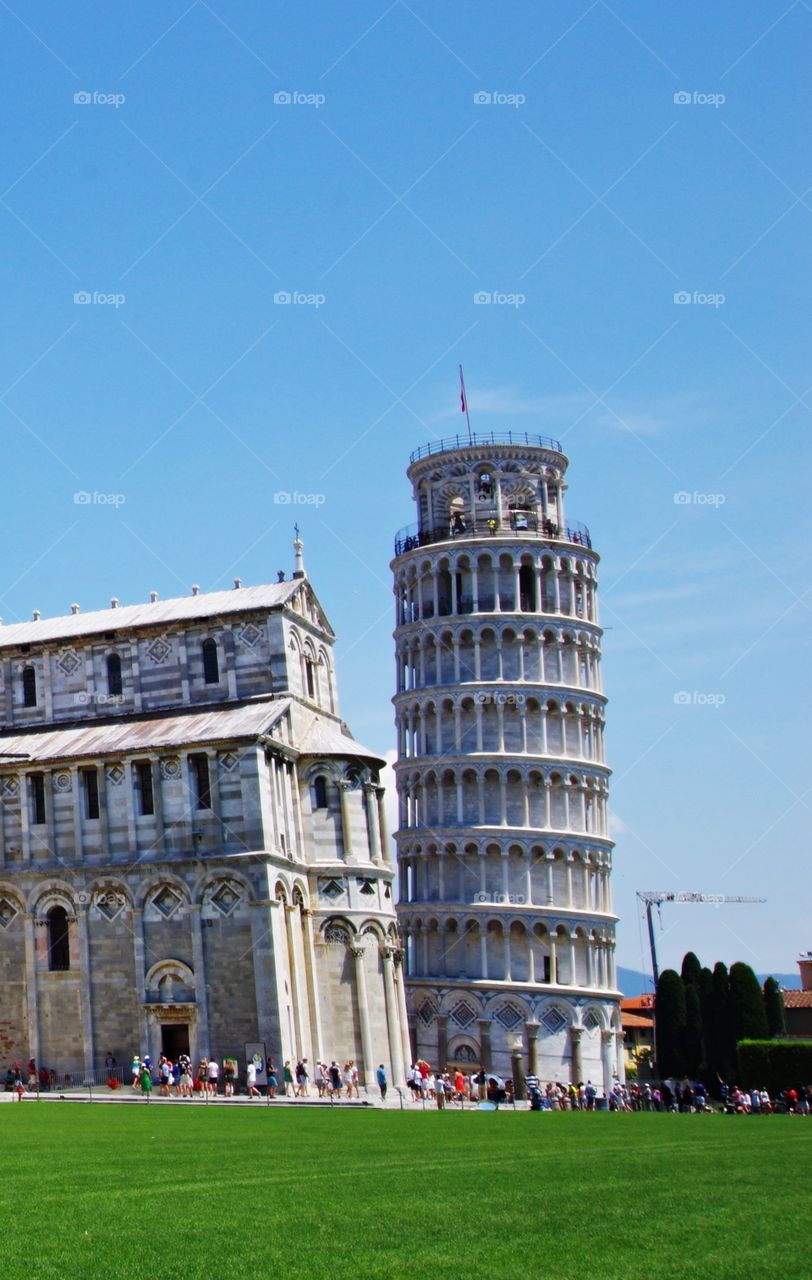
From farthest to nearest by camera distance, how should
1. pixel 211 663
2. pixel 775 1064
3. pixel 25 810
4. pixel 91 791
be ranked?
1. pixel 775 1064
2. pixel 211 663
3. pixel 25 810
4. pixel 91 791

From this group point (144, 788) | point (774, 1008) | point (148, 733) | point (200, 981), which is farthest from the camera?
point (774, 1008)

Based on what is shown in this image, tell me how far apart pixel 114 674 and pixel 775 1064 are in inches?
1394

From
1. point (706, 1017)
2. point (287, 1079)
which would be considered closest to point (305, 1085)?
point (287, 1079)

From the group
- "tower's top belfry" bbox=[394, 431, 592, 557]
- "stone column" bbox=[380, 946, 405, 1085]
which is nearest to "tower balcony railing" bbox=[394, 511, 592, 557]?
"tower's top belfry" bbox=[394, 431, 592, 557]

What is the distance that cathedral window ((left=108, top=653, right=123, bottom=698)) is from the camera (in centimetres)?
6353

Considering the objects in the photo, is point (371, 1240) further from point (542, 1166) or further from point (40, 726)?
point (40, 726)

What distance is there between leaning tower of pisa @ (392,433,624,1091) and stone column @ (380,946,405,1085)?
23051mm

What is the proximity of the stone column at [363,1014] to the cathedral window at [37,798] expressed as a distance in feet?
41.5

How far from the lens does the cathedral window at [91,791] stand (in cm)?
5822

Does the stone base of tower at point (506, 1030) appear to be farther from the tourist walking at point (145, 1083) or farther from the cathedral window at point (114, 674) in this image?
the tourist walking at point (145, 1083)

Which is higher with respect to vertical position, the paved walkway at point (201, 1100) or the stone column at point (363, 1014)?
the stone column at point (363, 1014)

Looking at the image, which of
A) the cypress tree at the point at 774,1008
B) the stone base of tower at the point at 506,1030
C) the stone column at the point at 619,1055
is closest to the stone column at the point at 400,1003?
the stone base of tower at the point at 506,1030

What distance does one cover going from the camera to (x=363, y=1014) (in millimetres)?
57812

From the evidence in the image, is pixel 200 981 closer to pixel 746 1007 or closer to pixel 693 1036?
pixel 746 1007
